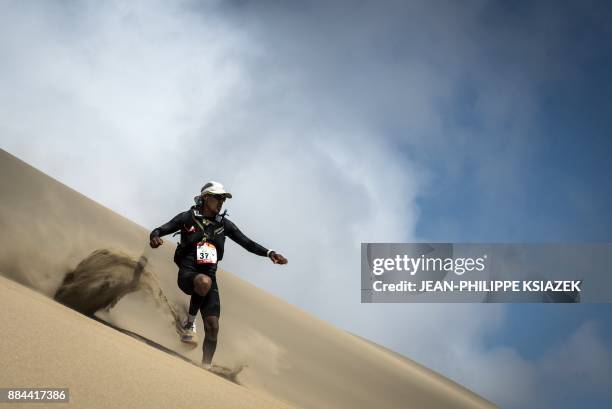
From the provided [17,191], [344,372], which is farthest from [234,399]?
[344,372]

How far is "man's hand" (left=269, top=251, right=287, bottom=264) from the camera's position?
590 cm

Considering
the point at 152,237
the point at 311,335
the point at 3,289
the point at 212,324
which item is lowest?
the point at 3,289

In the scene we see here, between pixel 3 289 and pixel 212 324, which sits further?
pixel 212 324

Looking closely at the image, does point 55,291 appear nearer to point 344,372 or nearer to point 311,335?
point 344,372

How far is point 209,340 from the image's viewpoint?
533 centimetres

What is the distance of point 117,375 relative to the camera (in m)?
2.74

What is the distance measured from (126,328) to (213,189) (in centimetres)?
172

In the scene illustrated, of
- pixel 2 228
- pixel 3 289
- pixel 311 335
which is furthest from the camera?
pixel 311 335

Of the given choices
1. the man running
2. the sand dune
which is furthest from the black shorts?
the sand dune

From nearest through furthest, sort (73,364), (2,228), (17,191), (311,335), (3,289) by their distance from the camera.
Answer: (73,364), (3,289), (2,228), (17,191), (311,335)

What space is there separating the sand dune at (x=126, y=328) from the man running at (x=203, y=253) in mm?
402

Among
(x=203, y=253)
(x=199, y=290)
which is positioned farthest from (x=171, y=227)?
(x=199, y=290)

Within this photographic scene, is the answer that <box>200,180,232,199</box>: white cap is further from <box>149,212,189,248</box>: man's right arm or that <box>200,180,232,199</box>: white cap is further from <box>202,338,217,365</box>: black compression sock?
<box>202,338,217,365</box>: black compression sock

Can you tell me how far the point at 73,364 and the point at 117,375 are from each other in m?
0.19
